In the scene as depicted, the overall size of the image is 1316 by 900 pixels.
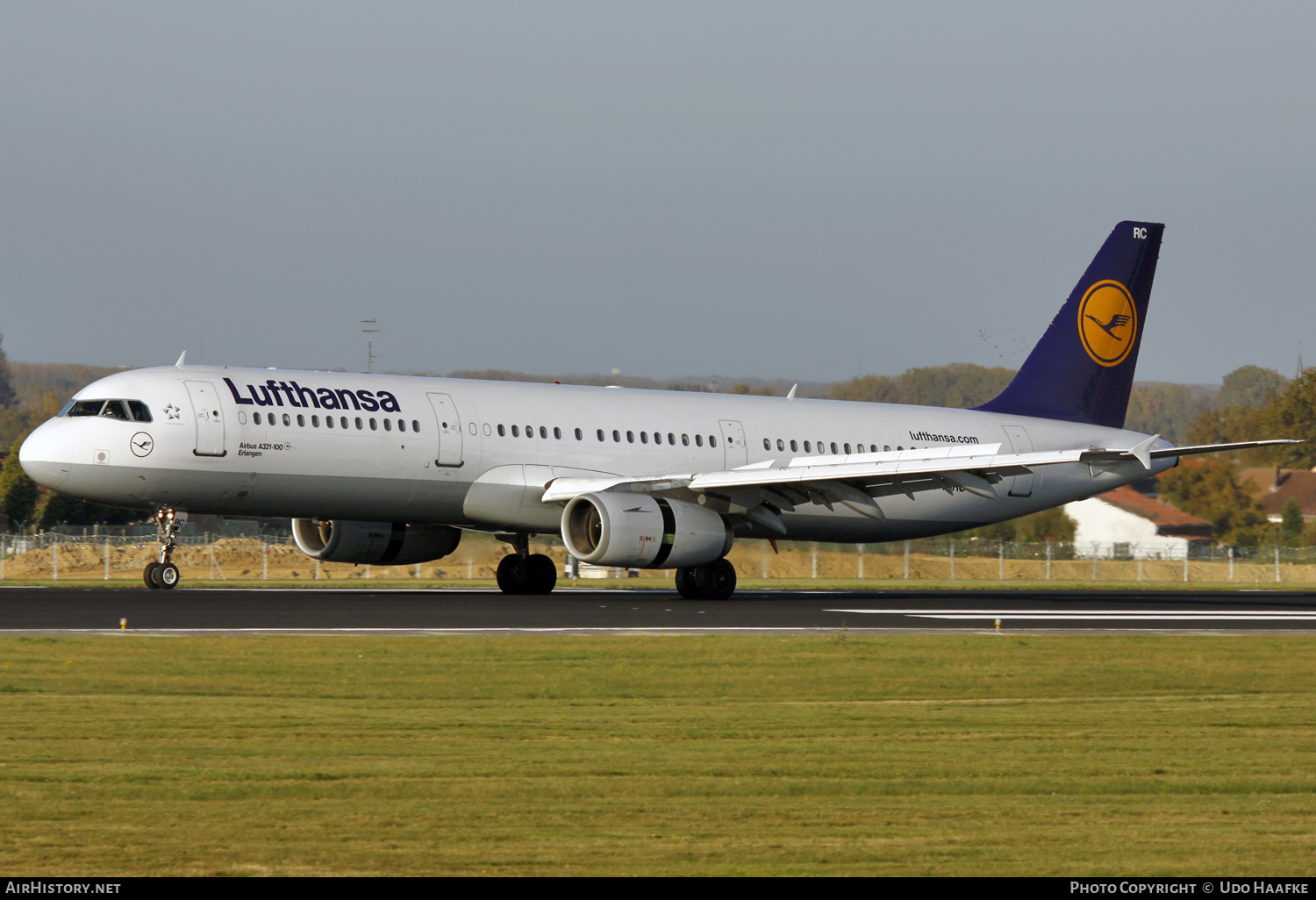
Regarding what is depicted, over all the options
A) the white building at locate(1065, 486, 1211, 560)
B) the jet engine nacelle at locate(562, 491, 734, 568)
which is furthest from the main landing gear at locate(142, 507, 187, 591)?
the white building at locate(1065, 486, 1211, 560)

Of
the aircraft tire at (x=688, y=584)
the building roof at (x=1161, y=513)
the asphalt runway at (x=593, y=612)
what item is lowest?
the asphalt runway at (x=593, y=612)

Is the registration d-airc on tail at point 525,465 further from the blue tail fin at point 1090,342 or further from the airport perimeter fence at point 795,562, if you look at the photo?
the airport perimeter fence at point 795,562

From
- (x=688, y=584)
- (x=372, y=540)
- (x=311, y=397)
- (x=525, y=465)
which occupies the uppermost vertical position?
(x=311, y=397)

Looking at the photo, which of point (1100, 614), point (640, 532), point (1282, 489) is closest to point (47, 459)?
point (640, 532)

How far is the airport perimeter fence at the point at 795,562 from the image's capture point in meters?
50.2

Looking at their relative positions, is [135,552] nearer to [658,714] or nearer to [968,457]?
[968,457]

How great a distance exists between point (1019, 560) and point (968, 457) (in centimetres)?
2967

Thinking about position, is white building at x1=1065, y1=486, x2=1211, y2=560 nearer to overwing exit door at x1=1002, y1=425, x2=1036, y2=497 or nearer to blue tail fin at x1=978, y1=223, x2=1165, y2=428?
blue tail fin at x1=978, y1=223, x2=1165, y2=428

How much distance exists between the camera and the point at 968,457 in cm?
3023

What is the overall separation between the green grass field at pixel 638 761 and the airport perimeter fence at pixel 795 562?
91.5 ft

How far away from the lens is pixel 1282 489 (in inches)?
2800

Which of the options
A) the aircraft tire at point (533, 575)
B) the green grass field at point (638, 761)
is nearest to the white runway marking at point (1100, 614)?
the aircraft tire at point (533, 575)

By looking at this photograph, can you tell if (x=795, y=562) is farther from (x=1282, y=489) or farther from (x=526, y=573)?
(x=1282, y=489)

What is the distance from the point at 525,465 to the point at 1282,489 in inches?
2009
